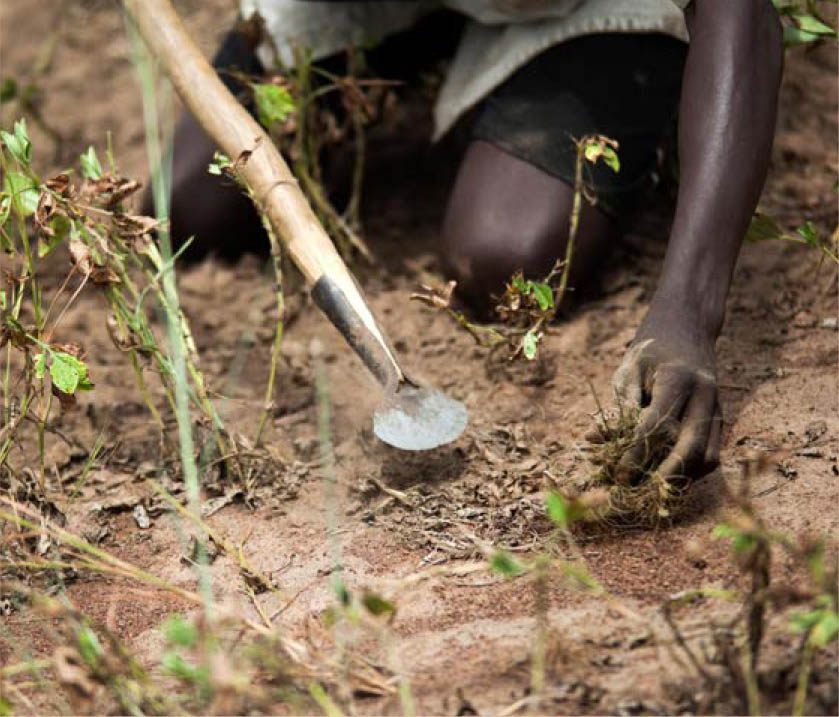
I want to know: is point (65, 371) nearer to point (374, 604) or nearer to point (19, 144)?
point (19, 144)

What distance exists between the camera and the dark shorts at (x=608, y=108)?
2.18 m

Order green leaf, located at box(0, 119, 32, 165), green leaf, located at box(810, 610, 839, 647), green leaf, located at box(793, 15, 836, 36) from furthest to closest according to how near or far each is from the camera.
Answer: green leaf, located at box(793, 15, 836, 36)
green leaf, located at box(0, 119, 32, 165)
green leaf, located at box(810, 610, 839, 647)

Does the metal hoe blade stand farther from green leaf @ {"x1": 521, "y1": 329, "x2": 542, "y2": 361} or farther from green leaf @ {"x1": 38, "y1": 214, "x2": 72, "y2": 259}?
green leaf @ {"x1": 38, "y1": 214, "x2": 72, "y2": 259}

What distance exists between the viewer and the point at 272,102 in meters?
1.99

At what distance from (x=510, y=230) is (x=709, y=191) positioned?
56 centimetres

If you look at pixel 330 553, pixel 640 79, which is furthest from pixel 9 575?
Result: pixel 640 79

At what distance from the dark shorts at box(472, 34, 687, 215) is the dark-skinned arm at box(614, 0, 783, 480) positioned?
1.54 ft

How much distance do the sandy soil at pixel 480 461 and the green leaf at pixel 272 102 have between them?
406 millimetres

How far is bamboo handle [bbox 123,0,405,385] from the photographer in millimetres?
1683

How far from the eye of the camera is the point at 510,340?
186 cm

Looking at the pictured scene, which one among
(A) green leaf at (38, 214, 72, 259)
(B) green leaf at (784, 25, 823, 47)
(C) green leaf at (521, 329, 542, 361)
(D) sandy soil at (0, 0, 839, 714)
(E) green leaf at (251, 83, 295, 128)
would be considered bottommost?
(D) sandy soil at (0, 0, 839, 714)

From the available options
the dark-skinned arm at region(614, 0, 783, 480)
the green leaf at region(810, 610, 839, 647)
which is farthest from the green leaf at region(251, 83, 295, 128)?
the green leaf at region(810, 610, 839, 647)

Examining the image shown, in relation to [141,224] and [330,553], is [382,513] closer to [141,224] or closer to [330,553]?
[330,553]

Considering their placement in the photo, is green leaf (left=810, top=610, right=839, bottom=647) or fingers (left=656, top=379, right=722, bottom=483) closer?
green leaf (left=810, top=610, right=839, bottom=647)
